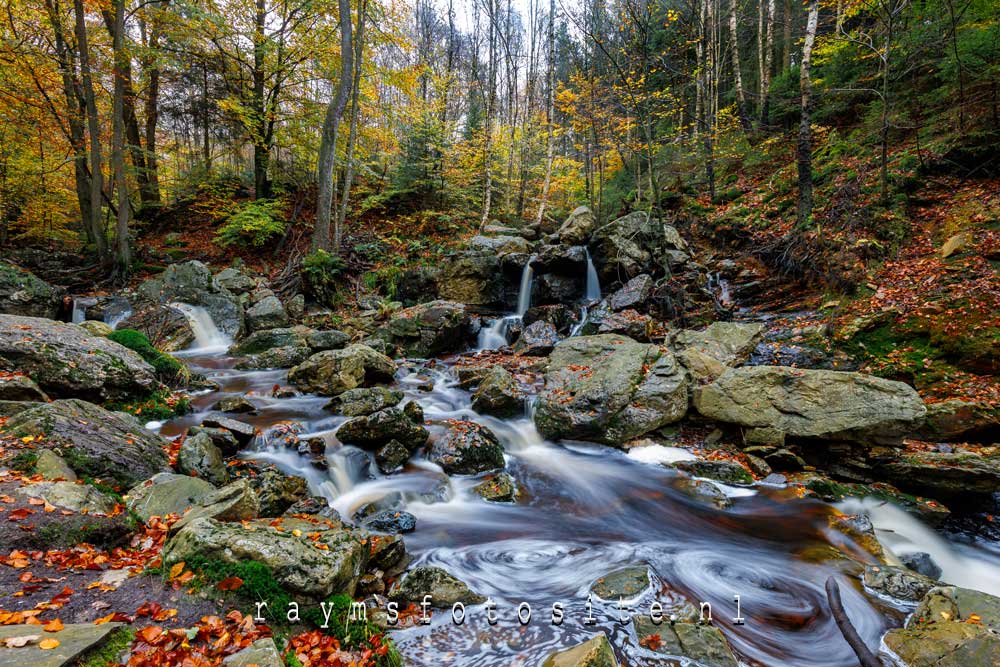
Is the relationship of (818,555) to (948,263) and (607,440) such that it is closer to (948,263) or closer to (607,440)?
(607,440)

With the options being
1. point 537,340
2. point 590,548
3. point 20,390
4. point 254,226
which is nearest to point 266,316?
point 254,226

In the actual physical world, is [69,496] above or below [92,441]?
below

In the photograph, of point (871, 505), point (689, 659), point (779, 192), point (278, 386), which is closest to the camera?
point (689, 659)

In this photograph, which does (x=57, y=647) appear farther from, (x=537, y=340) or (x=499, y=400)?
(x=537, y=340)

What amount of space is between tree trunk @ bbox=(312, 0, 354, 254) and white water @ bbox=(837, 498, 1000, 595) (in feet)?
47.0

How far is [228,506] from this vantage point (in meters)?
3.64

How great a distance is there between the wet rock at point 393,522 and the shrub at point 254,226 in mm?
13757

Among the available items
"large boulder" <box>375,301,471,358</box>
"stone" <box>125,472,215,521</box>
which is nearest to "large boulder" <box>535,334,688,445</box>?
"large boulder" <box>375,301,471,358</box>

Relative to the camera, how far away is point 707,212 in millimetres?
14828

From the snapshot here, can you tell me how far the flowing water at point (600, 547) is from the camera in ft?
11.5

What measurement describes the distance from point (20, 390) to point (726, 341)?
1067 cm

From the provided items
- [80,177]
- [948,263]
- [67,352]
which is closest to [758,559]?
[948,263]

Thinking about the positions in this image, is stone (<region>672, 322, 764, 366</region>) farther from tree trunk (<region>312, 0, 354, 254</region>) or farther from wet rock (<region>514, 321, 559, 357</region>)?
tree trunk (<region>312, 0, 354, 254</region>)

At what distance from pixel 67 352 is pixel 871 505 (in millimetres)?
10548
